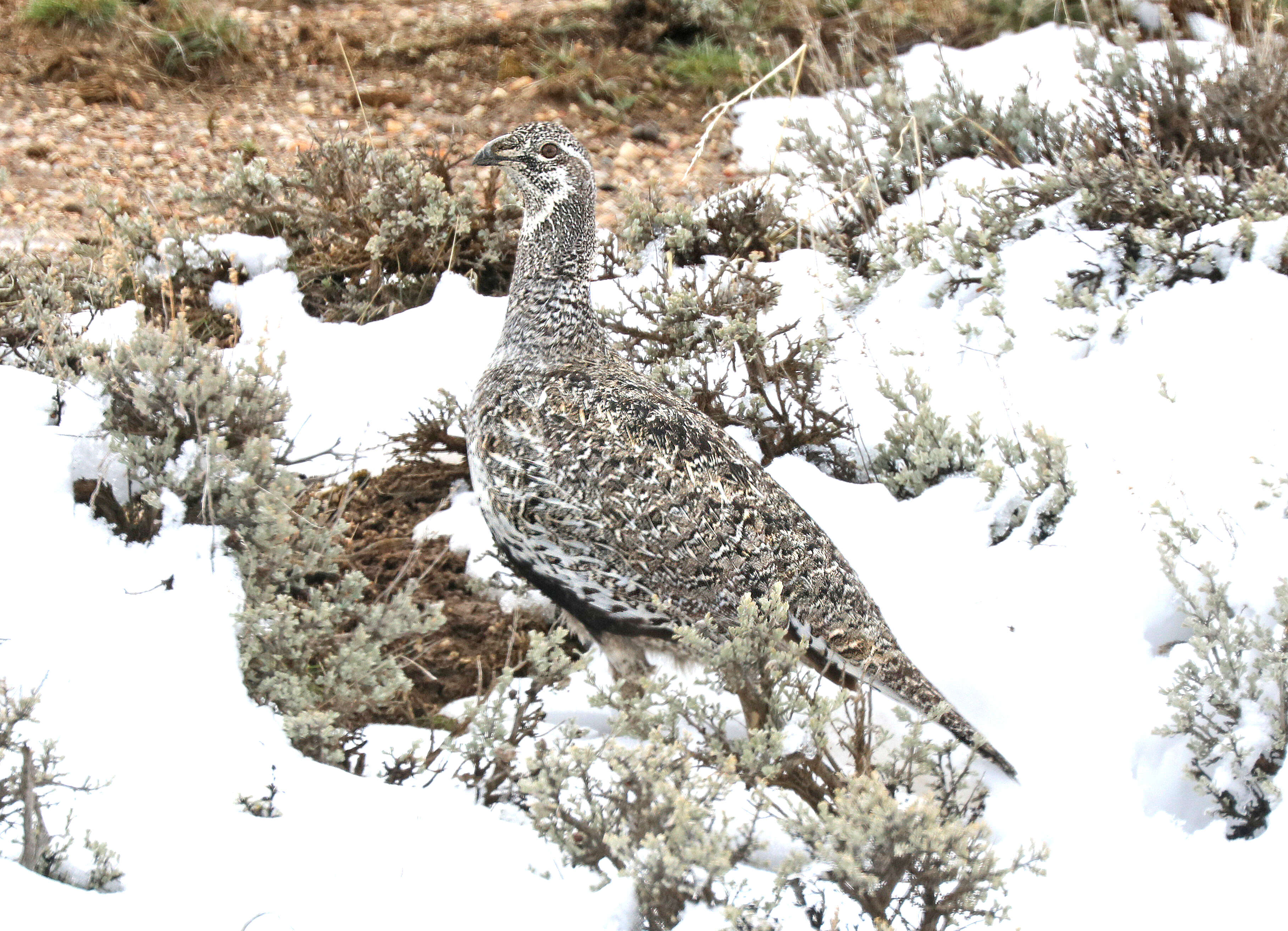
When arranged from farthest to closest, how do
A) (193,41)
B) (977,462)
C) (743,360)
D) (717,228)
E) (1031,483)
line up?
1. (193,41)
2. (717,228)
3. (743,360)
4. (977,462)
5. (1031,483)

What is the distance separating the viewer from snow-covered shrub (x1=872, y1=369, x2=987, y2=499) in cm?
419

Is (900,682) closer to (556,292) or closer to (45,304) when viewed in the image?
(556,292)

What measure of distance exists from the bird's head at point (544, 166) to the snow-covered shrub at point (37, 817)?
7.65 ft

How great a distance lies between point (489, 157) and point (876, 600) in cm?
203

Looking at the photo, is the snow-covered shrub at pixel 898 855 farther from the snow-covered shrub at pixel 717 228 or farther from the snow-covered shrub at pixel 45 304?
the snow-covered shrub at pixel 717 228

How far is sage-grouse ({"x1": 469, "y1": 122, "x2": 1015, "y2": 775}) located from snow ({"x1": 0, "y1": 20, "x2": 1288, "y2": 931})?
34 centimetres

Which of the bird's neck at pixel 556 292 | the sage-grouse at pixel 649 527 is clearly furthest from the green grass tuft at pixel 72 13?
the sage-grouse at pixel 649 527

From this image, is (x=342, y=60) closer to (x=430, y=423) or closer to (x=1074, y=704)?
(x=430, y=423)

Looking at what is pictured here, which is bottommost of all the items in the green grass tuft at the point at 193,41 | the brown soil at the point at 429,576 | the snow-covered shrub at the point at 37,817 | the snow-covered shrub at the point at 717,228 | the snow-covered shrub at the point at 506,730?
the brown soil at the point at 429,576

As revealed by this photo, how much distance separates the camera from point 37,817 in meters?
2.23

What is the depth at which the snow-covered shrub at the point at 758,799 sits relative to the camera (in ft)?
7.66

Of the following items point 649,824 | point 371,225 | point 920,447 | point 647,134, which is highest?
point 647,134

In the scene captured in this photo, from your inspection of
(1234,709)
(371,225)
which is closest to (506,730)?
(1234,709)

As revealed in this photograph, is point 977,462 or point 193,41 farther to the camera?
point 193,41
